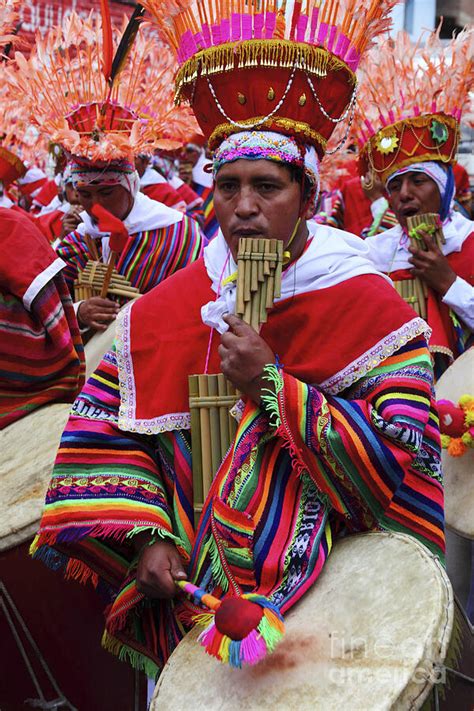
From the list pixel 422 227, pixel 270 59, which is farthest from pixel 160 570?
pixel 422 227

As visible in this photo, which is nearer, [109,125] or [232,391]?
[232,391]

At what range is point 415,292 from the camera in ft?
15.9

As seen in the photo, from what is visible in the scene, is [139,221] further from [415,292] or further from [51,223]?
[51,223]

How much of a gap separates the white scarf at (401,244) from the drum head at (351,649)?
2749 mm

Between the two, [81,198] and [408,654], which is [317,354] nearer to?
[408,654]

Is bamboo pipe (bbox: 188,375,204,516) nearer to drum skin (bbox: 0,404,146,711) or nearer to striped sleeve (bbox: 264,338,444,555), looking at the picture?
striped sleeve (bbox: 264,338,444,555)

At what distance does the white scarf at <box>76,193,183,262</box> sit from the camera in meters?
5.80

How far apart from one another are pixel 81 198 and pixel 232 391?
11.1ft

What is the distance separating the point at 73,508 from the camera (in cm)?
269

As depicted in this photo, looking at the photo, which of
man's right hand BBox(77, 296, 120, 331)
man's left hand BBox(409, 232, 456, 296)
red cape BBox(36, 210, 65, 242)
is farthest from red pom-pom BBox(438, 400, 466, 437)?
red cape BBox(36, 210, 65, 242)

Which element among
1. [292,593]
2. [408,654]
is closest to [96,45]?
[292,593]

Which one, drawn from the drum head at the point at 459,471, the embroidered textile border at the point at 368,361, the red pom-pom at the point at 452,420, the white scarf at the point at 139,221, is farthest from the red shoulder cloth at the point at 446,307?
the embroidered textile border at the point at 368,361

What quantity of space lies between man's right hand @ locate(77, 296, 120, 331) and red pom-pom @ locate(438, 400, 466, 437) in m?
2.11

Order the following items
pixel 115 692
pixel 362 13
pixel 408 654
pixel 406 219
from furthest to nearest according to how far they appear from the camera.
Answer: pixel 406 219 → pixel 115 692 → pixel 362 13 → pixel 408 654
